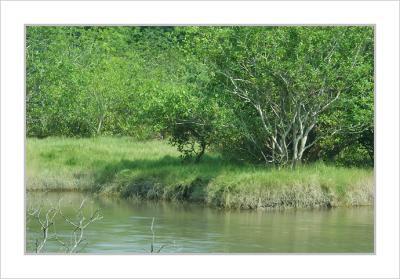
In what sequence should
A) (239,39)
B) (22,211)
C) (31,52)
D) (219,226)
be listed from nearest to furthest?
(22,211), (219,226), (239,39), (31,52)

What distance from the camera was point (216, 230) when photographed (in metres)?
20.1

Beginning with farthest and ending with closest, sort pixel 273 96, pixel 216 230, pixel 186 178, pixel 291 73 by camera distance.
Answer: pixel 273 96 < pixel 186 178 < pixel 291 73 < pixel 216 230

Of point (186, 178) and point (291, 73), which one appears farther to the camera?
point (186, 178)

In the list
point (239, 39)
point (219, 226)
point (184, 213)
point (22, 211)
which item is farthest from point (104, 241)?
point (239, 39)

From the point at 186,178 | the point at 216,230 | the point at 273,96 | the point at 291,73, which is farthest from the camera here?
the point at 273,96

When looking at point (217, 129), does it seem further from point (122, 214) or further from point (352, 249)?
point (352, 249)

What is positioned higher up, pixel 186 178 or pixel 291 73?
pixel 291 73

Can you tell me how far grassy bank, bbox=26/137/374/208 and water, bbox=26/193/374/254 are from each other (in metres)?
0.55

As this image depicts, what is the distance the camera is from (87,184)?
90.0 feet

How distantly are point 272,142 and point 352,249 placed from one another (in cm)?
900

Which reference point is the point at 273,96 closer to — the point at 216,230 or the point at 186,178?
the point at 186,178

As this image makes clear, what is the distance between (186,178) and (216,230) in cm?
537

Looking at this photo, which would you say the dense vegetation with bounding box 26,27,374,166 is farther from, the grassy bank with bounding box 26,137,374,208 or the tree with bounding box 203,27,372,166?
the grassy bank with bounding box 26,137,374,208

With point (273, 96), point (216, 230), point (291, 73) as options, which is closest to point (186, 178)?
point (273, 96)
